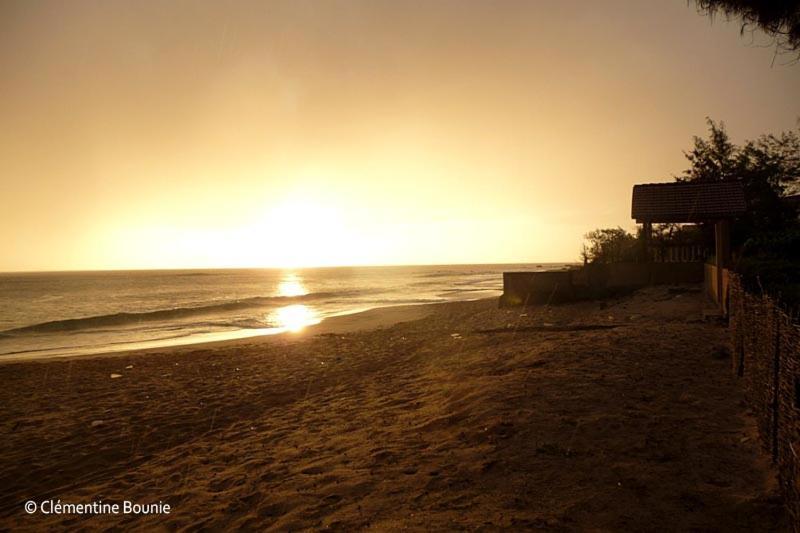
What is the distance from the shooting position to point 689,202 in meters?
19.5

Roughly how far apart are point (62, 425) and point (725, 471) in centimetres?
941

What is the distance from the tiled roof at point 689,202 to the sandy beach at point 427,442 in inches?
389

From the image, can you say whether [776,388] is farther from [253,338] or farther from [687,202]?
[687,202]

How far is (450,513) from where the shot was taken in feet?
13.6

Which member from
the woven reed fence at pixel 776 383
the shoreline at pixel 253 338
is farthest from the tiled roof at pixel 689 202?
the woven reed fence at pixel 776 383

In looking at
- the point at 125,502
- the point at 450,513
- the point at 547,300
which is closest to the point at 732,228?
the point at 547,300

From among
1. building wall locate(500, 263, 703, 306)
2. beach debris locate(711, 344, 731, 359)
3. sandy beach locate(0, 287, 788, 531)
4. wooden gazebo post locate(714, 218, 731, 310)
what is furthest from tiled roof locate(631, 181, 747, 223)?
beach debris locate(711, 344, 731, 359)

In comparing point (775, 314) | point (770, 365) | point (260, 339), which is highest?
point (775, 314)

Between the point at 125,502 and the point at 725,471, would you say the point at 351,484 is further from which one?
the point at 725,471

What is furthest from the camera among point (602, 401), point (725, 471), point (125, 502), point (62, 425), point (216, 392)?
point (216, 392)

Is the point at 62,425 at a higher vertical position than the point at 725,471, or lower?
lower

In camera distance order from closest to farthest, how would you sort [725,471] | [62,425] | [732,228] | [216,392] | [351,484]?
[725,471] < [351,484] < [62,425] < [216,392] < [732,228]

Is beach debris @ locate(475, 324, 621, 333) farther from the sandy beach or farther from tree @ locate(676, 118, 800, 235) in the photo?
tree @ locate(676, 118, 800, 235)

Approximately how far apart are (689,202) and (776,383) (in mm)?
17552
